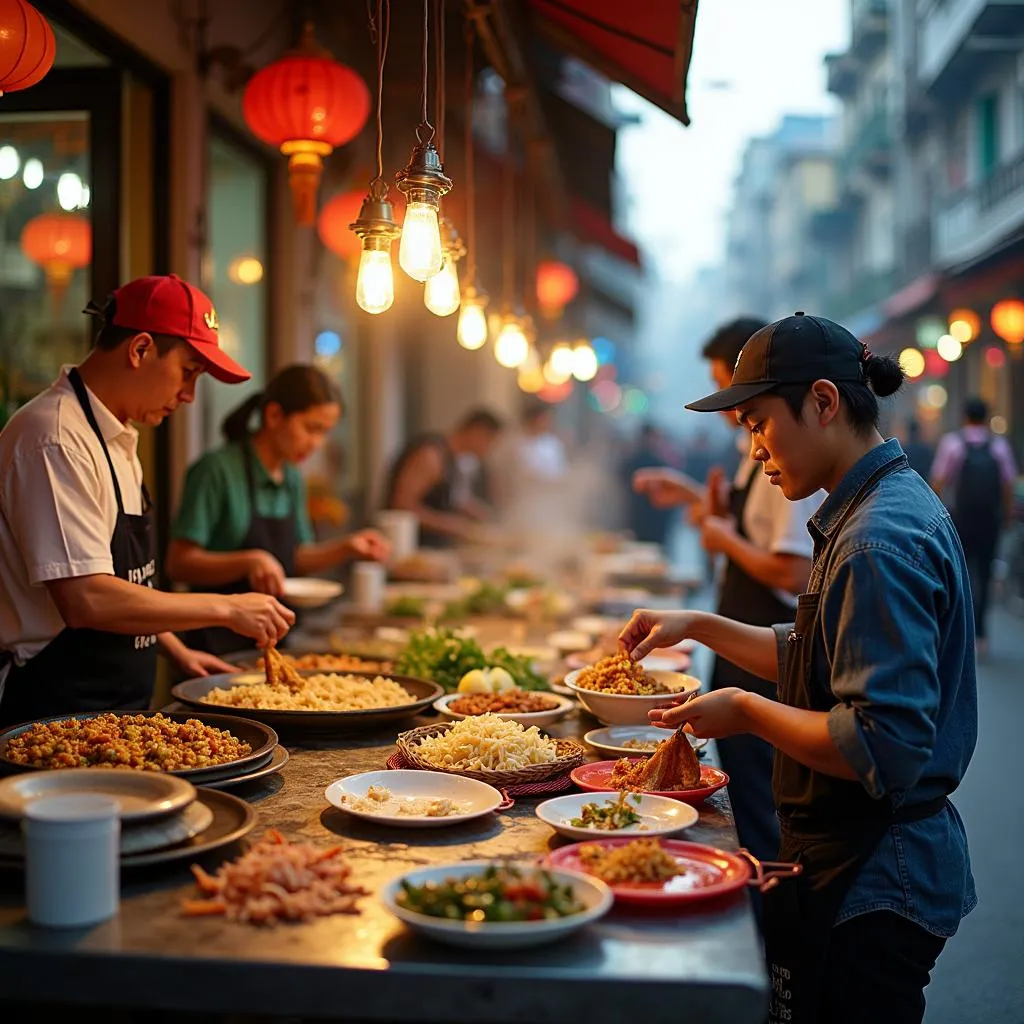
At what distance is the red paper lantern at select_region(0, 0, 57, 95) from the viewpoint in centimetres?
335

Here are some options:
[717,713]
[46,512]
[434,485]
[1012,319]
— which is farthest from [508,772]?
[1012,319]

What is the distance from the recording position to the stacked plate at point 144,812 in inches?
89.7

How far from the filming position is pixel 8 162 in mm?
5680

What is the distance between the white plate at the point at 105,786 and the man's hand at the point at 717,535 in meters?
3.01

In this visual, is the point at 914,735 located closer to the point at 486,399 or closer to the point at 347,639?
the point at 347,639

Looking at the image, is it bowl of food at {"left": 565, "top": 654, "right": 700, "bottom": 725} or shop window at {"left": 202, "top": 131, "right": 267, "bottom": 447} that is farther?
shop window at {"left": 202, "top": 131, "right": 267, "bottom": 447}

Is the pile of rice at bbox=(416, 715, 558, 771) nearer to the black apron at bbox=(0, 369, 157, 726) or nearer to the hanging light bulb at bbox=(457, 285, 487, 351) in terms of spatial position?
the black apron at bbox=(0, 369, 157, 726)

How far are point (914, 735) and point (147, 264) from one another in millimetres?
4891

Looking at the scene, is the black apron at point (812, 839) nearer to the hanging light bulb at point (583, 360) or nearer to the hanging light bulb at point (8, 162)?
the hanging light bulb at point (8, 162)

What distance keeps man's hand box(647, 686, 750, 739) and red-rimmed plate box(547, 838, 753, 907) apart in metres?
0.28

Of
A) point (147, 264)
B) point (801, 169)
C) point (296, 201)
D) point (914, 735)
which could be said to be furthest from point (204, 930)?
point (801, 169)

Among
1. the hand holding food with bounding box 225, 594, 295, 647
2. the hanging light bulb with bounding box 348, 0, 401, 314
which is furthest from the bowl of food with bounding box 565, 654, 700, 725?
the hanging light bulb with bounding box 348, 0, 401, 314

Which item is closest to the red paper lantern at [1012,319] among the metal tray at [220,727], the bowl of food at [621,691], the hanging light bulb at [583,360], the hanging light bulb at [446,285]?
the hanging light bulb at [583,360]

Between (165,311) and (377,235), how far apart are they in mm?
696
